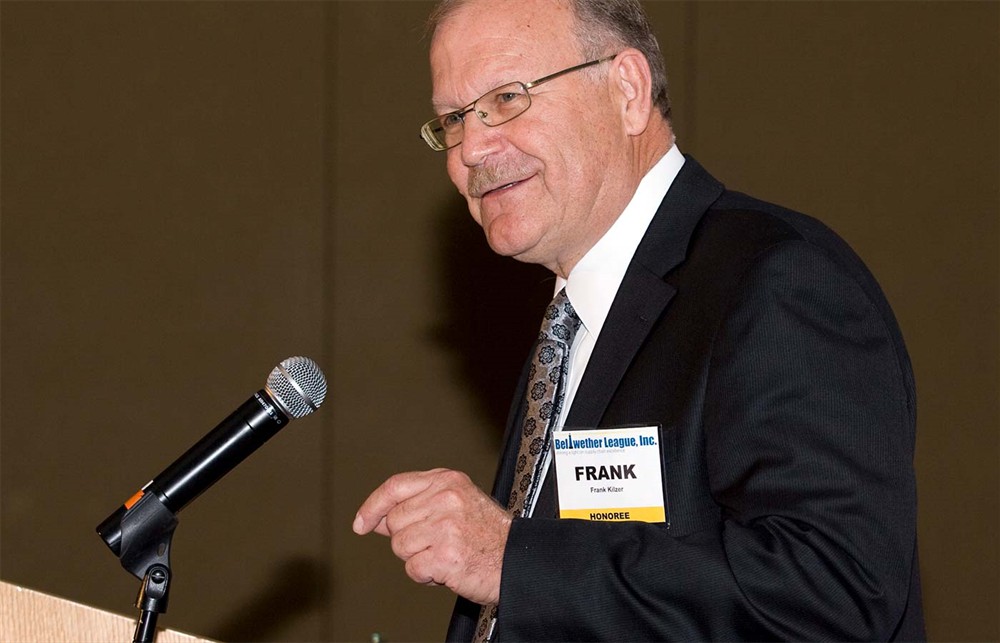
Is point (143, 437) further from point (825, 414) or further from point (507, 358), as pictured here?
point (825, 414)

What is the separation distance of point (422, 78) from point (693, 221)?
7.65 ft

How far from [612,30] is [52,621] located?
121 centimetres

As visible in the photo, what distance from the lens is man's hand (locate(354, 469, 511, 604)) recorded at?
1.37 m

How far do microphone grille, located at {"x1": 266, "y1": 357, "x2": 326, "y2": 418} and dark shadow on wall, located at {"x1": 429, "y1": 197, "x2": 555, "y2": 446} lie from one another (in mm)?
2555

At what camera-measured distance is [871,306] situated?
4.81ft

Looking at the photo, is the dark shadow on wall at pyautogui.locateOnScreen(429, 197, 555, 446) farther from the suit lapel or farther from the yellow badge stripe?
the yellow badge stripe

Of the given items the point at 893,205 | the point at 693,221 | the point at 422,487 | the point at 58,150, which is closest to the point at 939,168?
the point at 893,205

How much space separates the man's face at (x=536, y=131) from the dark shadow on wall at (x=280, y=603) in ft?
7.71

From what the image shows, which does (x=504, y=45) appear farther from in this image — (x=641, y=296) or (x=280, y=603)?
(x=280, y=603)

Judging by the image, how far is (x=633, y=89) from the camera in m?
1.91

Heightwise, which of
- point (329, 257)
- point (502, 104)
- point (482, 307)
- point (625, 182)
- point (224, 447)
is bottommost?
point (224, 447)

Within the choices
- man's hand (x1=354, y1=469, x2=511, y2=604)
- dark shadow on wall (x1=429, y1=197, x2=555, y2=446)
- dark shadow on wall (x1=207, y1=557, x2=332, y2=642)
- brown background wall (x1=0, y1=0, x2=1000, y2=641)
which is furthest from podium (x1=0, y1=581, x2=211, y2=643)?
dark shadow on wall (x1=429, y1=197, x2=555, y2=446)

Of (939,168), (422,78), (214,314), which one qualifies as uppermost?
(422,78)

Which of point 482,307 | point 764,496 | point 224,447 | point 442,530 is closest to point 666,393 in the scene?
point 764,496
